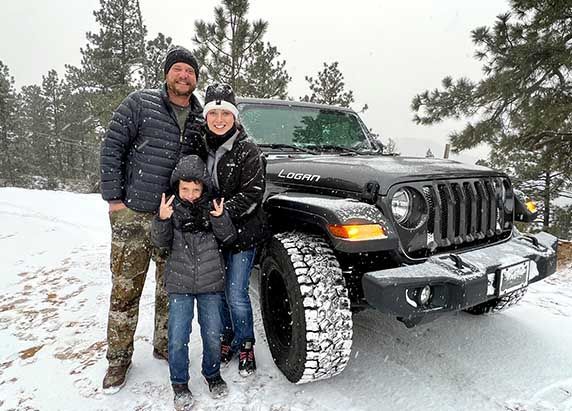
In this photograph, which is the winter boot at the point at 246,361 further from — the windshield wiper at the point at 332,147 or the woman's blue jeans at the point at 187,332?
the windshield wiper at the point at 332,147

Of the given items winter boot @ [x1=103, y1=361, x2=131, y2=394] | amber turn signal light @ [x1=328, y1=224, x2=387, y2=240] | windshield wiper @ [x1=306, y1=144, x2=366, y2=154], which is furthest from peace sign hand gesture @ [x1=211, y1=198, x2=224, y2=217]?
windshield wiper @ [x1=306, y1=144, x2=366, y2=154]

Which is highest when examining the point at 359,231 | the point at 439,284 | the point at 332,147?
the point at 332,147

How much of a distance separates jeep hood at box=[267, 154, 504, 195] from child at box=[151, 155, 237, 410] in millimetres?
681

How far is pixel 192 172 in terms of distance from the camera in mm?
2145

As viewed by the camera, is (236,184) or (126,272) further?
(126,272)

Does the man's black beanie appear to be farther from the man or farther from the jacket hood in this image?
the jacket hood

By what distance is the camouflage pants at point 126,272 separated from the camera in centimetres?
A: 241

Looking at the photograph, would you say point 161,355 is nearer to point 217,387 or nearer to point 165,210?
point 217,387

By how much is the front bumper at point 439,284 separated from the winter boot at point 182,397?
1131mm

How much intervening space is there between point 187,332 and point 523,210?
2.56 metres

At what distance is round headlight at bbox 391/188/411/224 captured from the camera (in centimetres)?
228

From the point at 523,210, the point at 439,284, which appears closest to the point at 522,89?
the point at 523,210

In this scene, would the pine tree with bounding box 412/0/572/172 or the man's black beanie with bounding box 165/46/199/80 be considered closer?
the man's black beanie with bounding box 165/46/199/80

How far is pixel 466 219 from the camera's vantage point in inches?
99.3
